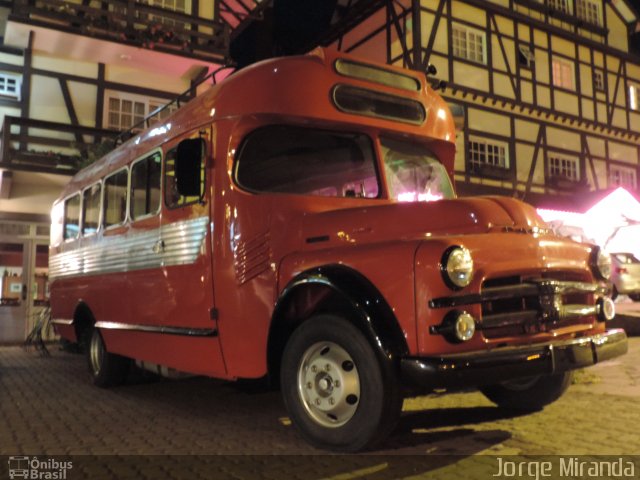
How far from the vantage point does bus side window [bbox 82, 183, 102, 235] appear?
718cm

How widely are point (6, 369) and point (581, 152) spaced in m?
18.6

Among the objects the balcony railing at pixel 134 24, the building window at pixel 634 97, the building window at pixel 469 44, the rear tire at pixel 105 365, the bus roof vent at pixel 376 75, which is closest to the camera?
the bus roof vent at pixel 376 75

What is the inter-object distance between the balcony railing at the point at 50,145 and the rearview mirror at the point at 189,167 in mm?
7082

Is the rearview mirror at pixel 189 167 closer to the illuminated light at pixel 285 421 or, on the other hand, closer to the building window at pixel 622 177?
the illuminated light at pixel 285 421

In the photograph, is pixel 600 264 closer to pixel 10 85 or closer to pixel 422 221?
pixel 422 221

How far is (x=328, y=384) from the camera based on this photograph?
383 centimetres

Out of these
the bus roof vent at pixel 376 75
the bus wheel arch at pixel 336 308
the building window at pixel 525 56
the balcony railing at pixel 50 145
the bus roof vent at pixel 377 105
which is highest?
the building window at pixel 525 56

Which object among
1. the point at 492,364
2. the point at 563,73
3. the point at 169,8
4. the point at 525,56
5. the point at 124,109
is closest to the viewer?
the point at 492,364

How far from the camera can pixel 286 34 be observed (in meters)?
20.1

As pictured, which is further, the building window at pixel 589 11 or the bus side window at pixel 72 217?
the building window at pixel 589 11

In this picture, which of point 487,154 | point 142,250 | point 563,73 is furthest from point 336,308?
point 563,73

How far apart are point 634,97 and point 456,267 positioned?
22.3 meters

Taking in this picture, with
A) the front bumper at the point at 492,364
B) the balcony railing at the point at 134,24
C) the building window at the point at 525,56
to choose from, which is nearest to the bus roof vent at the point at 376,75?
the front bumper at the point at 492,364

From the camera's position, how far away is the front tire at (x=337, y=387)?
3.49 m
